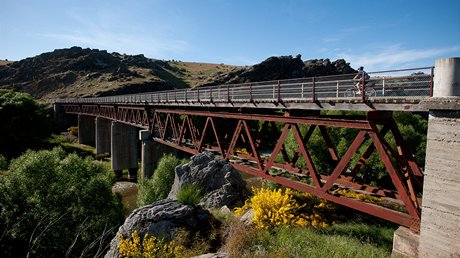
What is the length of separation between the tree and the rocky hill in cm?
3499

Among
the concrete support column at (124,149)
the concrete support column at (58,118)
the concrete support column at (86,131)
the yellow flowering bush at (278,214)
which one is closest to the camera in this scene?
the yellow flowering bush at (278,214)

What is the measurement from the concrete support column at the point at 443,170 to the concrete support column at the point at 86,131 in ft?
235

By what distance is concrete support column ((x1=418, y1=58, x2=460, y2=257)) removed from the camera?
796 cm

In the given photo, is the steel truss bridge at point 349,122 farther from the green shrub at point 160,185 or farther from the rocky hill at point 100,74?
the rocky hill at point 100,74

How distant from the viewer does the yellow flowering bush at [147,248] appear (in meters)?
9.44

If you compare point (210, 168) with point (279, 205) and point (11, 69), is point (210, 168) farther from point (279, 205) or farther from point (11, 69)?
point (11, 69)

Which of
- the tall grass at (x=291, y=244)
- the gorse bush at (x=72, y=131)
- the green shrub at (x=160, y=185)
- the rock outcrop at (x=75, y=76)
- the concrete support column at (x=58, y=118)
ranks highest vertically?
the rock outcrop at (x=75, y=76)

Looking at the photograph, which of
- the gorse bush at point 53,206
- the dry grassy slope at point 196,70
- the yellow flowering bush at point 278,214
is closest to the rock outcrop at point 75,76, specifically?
the dry grassy slope at point 196,70

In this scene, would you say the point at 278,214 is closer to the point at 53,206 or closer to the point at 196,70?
the point at 53,206

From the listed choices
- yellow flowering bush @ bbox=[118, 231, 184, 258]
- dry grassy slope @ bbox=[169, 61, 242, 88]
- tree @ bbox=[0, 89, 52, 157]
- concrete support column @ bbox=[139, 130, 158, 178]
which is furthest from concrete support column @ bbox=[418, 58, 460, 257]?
dry grassy slope @ bbox=[169, 61, 242, 88]

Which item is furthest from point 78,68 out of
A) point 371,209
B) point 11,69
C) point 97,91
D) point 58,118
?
point 371,209

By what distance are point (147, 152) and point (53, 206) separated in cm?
1633

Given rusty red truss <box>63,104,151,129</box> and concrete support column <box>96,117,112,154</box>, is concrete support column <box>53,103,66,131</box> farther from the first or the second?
concrete support column <box>96,117,112,154</box>

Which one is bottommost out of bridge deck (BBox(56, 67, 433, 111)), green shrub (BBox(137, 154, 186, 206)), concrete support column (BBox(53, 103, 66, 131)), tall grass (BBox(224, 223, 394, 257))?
green shrub (BBox(137, 154, 186, 206))
